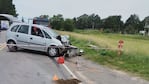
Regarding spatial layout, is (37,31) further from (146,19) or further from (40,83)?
(146,19)

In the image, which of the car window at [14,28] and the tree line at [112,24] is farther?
the tree line at [112,24]

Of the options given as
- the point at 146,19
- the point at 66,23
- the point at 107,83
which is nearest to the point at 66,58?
the point at 107,83

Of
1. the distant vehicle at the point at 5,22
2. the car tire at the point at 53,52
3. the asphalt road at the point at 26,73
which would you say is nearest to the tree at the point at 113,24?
the distant vehicle at the point at 5,22

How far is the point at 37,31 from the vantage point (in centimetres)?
2438

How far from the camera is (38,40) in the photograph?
23.8 meters

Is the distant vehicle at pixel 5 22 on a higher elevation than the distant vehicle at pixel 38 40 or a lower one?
higher

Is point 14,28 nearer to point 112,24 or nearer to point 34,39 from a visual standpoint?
point 34,39

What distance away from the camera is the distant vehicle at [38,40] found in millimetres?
23516

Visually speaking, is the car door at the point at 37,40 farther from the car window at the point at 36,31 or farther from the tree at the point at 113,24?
the tree at the point at 113,24

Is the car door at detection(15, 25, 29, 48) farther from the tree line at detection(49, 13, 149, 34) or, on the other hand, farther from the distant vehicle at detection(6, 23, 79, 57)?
the tree line at detection(49, 13, 149, 34)

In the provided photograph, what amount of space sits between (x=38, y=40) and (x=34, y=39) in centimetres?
27

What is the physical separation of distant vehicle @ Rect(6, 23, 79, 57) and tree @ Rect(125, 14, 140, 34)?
12093cm

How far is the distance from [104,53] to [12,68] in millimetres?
9262

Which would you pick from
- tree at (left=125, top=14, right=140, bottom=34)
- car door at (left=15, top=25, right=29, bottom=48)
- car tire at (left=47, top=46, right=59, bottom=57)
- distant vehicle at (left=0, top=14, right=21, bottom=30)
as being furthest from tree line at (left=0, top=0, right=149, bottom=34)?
car tire at (left=47, top=46, right=59, bottom=57)
